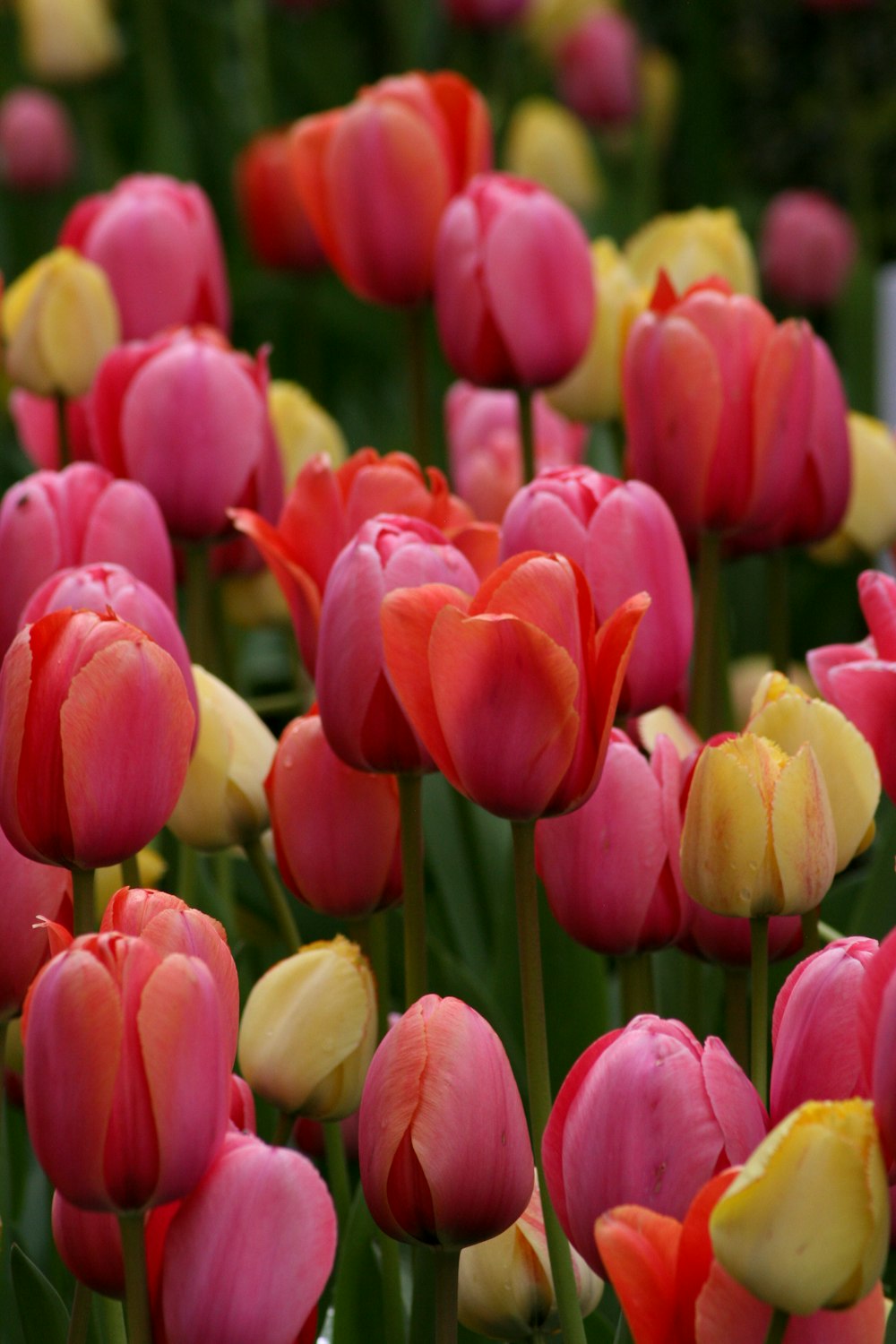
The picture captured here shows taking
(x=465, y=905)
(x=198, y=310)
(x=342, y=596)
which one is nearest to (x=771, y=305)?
(x=198, y=310)

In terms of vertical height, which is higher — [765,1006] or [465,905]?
[765,1006]

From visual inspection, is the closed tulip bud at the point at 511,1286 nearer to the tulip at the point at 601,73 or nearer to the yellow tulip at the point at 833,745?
the yellow tulip at the point at 833,745

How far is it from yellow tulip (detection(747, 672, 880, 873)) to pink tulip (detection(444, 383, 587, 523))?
0.40m

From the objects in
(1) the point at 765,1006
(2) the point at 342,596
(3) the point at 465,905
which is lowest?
(3) the point at 465,905

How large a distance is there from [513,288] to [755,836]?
17.8 inches

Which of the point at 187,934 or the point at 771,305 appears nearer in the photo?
the point at 187,934

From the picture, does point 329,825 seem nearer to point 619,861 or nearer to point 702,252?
point 619,861

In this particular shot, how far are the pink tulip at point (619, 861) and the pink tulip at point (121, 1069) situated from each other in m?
0.19

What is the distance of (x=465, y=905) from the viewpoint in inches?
35.3

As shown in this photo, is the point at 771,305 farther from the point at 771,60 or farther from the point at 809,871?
the point at 809,871

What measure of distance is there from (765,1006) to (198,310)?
669 millimetres

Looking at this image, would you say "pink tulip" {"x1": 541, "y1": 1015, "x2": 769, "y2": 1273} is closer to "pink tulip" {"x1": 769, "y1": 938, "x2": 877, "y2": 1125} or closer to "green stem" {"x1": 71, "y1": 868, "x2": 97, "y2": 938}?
"pink tulip" {"x1": 769, "y1": 938, "x2": 877, "y2": 1125}

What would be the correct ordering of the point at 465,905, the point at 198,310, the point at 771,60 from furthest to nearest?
the point at 771,60
the point at 198,310
the point at 465,905

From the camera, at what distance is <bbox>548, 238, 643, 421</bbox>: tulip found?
998 millimetres
